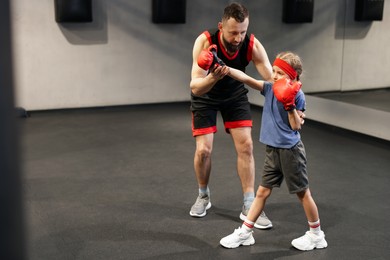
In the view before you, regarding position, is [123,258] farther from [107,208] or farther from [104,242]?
[107,208]

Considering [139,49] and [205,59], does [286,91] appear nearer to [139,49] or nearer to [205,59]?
[205,59]

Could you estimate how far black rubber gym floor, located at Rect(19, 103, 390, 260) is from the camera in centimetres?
248

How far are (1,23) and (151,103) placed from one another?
6.33m

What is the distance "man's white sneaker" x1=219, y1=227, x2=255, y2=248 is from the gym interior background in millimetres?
2942

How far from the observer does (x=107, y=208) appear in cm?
303

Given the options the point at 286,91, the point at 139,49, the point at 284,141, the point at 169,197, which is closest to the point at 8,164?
the point at 286,91

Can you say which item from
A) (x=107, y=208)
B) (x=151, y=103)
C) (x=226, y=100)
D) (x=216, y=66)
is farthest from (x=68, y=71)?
(x=216, y=66)

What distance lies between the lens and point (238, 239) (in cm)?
246

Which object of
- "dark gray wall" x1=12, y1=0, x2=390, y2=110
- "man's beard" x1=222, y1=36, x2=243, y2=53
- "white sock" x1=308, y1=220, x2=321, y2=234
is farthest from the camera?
"dark gray wall" x1=12, y1=0, x2=390, y2=110

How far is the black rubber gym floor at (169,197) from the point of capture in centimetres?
248

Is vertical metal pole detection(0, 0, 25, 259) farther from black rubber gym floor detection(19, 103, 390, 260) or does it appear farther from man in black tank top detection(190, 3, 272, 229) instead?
man in black tank top detection(190, 3, 272, 229)

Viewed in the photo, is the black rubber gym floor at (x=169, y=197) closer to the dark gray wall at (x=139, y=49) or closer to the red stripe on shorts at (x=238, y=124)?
the red stripe on shorts at (x=238, y=124)

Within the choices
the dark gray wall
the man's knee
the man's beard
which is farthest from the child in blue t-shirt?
the dark gray wall

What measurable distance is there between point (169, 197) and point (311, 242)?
3.57ft
